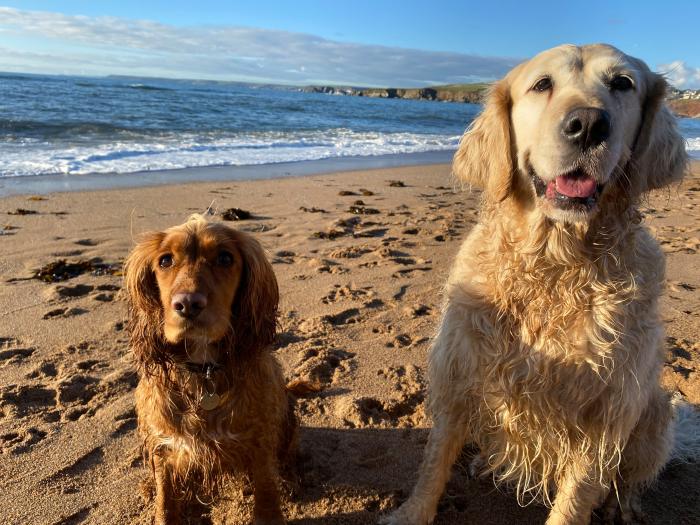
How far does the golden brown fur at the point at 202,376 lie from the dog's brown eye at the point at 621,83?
2.00 m

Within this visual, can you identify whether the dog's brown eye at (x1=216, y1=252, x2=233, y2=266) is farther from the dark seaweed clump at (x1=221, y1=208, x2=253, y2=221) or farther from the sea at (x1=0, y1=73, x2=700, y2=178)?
the sea at (x1=0, y1=73, x2=700, y2=178)

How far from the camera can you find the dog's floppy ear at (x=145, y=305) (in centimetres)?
277

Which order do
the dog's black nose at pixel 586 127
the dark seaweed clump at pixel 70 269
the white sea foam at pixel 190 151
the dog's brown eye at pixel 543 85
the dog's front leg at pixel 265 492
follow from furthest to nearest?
the white sea foam at pixel 190 151 < the dark seaweed clump at pixel 70 269 < the dog's front leg at pixel 265 492 < the dog's brown eye at pixel 543 85 < the dog's black nose at pixel 586 127

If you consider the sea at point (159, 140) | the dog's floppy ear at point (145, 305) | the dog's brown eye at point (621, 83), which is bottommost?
the sea at point (159, 140)

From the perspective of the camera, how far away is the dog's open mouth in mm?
2305

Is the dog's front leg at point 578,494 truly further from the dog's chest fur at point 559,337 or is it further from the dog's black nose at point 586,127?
the dog's black nose at point 586,127

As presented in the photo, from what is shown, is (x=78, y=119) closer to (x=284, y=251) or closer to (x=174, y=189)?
(x=174, y=189)

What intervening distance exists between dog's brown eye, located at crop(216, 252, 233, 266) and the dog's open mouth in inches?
64.1

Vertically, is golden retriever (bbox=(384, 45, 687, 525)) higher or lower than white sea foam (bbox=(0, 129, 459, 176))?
higher

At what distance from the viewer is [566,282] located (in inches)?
99.0

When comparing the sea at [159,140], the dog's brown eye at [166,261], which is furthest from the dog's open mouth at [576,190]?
the sea at [159,140]

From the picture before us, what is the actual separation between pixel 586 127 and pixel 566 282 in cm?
72

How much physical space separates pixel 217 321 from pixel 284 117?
86.2 ft

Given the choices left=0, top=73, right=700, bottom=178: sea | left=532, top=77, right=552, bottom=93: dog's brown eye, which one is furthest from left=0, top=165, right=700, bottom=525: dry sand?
left=0, top=73, right=700, bottom=178: sea
